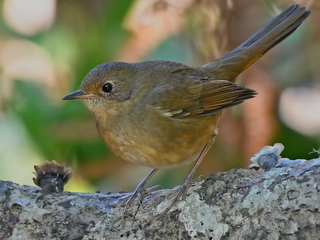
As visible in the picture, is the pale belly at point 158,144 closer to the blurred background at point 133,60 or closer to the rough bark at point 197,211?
the rough bark at point 197,211

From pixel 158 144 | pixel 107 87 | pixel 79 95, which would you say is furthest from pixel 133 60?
pixel 158 144

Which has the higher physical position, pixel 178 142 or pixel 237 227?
pixel 178 142

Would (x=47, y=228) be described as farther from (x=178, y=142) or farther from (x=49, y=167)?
(x=178, y=142)

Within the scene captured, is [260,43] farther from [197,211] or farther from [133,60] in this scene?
[197,211]

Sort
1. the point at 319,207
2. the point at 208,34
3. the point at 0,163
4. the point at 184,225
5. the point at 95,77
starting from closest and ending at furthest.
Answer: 1. the point at 319,207
2. the point at 184,225
3. the point at 95,77
4. the point at 0,163
5. the point at 208,34

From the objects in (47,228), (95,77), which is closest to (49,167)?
(47,228)

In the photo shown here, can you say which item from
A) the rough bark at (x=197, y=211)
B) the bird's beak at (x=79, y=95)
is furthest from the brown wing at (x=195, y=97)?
the rough bark at (x=197, y=211)

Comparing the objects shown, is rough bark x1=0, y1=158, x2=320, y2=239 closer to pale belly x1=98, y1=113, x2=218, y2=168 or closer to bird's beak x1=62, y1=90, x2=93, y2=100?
pale belly x1=98, y1=113, x2=218, y2=168

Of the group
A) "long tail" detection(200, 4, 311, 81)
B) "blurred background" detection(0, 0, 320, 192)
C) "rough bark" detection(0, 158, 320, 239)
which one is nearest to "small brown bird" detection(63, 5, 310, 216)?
"long tail" detection(200, 4, 311, 81)
